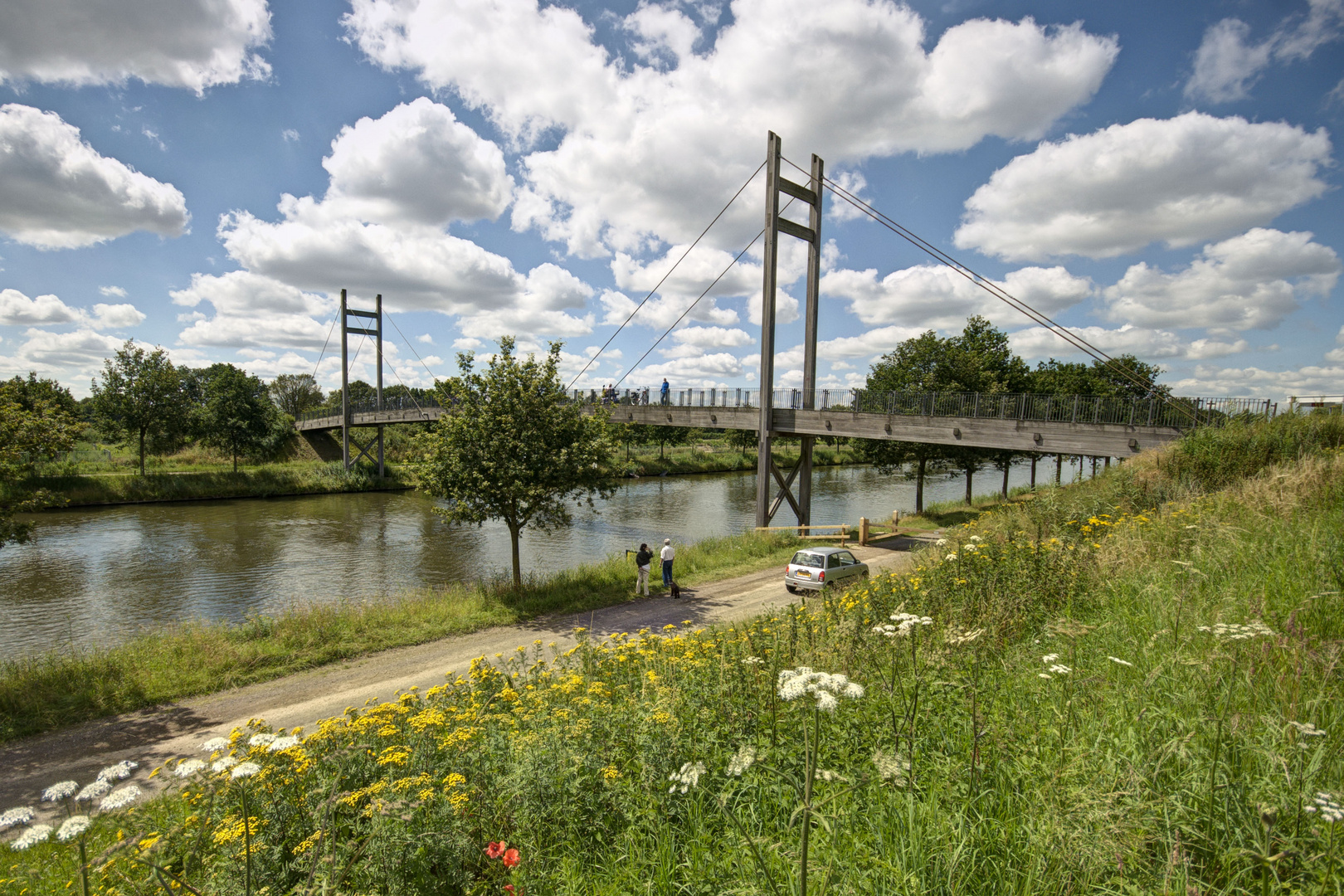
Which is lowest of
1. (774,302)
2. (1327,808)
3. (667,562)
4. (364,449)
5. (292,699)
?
(292,699)

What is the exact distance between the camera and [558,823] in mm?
3459

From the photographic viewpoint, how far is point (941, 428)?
18938 mm

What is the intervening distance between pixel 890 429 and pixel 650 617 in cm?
1163

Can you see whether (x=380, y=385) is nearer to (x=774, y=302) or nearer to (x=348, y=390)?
(x=348, y=390)

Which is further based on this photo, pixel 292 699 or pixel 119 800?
pixel 292 699

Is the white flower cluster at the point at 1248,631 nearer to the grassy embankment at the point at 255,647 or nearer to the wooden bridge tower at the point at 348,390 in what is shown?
the grassy embankment at the point at 255,647

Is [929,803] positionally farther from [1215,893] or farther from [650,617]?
[650,617]

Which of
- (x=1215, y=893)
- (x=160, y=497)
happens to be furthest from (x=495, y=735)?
(x=160, y=497)

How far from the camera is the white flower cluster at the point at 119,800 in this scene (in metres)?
2.35

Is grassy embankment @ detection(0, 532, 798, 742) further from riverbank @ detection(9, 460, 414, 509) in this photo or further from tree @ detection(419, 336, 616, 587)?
riverbank @ detection(9, 460, 414, 509)

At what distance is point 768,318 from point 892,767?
62.2 ft

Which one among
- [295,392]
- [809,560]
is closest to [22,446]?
[809,560]

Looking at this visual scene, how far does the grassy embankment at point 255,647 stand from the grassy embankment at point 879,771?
516 centimetres

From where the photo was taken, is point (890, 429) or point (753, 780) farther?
point (890, 429)
